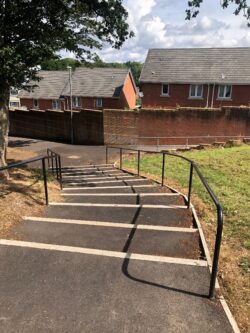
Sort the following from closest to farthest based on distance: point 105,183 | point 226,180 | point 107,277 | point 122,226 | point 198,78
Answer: point 107,277 → point 122,226 → point 226,180 → point 105,183 → point 198,78

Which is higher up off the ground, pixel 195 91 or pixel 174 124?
pixel 195 91

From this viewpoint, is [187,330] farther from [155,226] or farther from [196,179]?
[196,179]

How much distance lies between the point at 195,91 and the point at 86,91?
14.1 m

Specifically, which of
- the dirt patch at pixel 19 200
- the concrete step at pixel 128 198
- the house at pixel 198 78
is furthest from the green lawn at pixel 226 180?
the house at pixel 198 78

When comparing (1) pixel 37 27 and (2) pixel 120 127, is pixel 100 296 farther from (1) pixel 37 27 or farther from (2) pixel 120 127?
(2) pixel 120 127

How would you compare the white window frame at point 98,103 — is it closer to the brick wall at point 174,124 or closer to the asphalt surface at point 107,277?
the brick wall at point 174,124

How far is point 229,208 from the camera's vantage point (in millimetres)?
7078

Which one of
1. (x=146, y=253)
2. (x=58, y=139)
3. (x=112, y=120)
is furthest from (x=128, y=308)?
(x=58, y=139)

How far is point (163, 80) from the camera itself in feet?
98.7

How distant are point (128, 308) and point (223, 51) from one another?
31.8m

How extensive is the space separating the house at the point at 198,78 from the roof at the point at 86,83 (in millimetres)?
7333

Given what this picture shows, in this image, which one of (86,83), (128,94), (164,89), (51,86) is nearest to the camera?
(164,89)

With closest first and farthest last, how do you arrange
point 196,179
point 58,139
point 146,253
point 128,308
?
point 128,308 < point 146,253 < point 196,179 < point 58,139

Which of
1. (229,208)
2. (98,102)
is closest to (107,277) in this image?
(229,208)
